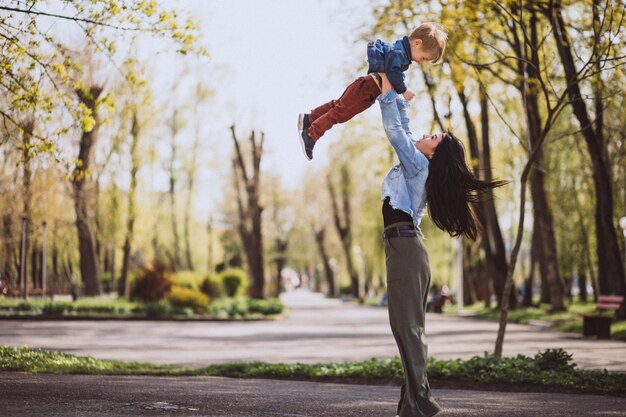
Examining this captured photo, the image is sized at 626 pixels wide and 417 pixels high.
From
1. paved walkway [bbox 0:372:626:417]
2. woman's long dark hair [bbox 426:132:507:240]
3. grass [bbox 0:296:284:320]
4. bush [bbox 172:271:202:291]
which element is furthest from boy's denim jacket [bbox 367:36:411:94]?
bush [bbox 172:271:202:291]

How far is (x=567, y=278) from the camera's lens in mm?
46906

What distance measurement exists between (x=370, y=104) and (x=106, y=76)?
2773 cm

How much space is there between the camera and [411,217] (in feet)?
16.0

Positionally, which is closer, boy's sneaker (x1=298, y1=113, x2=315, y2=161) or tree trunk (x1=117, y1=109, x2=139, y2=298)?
boy's sneaker (x1=298, y1=113, x2=315, y2=161)

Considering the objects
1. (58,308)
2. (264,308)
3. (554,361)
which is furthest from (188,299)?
(554,361)

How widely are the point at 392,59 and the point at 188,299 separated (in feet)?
88.0

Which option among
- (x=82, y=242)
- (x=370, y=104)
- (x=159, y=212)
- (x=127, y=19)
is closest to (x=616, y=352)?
(x=127, y=19)

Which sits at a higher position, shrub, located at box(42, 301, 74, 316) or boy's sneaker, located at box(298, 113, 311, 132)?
boy's sneaker, located at box(298, 113, 311, 132)

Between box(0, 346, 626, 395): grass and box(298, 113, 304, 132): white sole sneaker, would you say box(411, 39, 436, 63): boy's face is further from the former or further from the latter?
box(0, 346, 626, 395): grass

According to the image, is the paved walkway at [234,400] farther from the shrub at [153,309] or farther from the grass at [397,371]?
the shrub at [153,309]

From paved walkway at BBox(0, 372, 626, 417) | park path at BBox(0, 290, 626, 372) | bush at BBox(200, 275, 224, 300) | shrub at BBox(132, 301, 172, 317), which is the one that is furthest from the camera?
bush at BBox(200, 275, 224, 300)

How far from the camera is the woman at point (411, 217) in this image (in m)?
4.82

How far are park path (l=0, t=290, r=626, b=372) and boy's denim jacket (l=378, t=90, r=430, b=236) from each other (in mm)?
8347

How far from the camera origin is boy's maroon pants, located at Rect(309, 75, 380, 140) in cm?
486
